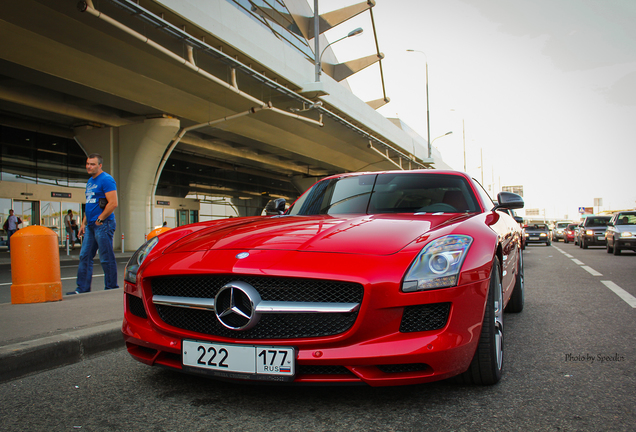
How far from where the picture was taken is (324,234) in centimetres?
263

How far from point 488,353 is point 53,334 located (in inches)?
113

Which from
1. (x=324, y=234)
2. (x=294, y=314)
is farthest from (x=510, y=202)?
(x=294, y=314)

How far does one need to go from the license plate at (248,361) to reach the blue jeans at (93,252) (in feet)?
14.1

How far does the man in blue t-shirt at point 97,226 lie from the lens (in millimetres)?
6062

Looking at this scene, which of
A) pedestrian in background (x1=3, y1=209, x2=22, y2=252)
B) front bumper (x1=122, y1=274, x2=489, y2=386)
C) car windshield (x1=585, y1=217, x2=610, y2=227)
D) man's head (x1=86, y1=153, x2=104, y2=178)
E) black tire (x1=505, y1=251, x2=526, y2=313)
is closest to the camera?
front bumper (x1=122, y1=274, x2=489, y2=386)

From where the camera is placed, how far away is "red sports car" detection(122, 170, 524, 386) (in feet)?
6.98

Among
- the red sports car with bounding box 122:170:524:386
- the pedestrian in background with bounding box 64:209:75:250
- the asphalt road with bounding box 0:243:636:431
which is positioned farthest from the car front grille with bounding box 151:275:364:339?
the pedestrian in background with bounding box 64:209:75:250

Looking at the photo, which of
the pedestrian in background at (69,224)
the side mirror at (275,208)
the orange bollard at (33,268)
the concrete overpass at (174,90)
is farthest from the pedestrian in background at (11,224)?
the side mirror at (275,208)

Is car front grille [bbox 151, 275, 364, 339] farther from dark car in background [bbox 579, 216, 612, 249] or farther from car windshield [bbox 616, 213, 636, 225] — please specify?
dark car in background [bbox 579, 216, 612, 249]

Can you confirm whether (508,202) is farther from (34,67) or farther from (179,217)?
(179,217)

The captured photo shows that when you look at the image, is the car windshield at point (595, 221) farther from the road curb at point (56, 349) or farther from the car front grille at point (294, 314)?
the car front grille at point (294, 314)

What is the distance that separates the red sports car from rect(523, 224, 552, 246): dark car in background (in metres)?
27.3

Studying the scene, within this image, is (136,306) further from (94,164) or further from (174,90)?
(174,90)

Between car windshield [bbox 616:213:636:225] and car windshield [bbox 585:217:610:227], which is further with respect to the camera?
car windshield [bbox 585:217:610:227]
